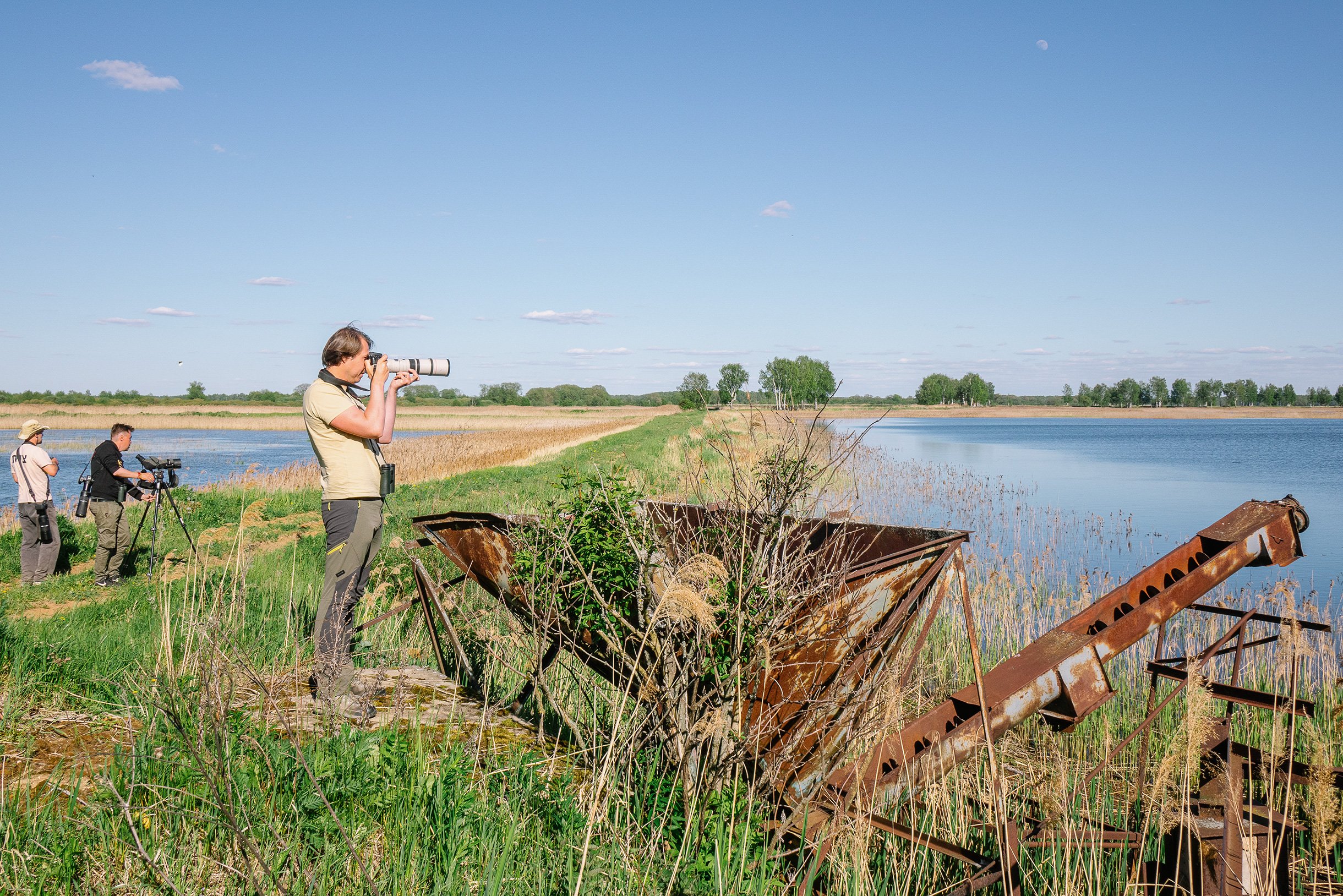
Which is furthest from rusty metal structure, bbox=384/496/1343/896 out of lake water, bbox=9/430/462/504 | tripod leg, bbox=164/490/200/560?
lake water, bbox=9/430/462/504

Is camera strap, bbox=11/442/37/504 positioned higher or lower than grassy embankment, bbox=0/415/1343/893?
higher

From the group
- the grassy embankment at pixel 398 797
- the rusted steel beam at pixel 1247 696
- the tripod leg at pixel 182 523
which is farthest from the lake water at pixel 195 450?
the rusted steel beam at pixel 1247 696

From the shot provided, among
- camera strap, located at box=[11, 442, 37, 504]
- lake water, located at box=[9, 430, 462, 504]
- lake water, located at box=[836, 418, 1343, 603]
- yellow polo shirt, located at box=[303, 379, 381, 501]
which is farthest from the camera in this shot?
lake water, located at box=[9, 430, 462, 504]

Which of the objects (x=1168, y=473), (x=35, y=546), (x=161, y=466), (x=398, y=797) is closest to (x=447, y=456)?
(x=35, y=546)

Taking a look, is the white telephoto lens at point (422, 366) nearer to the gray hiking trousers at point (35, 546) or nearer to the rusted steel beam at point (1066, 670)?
the rusted steel beam at point (1066, 670)

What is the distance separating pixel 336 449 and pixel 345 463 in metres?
0.08

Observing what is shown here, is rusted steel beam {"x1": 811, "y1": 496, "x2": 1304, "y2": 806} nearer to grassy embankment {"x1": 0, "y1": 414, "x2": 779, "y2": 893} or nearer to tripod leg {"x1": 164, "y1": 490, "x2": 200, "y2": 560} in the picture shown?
grassy embankment {"x1": 0, "y1": 414, "x2": 779, "y2": 893}

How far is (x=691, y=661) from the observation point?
106 inches

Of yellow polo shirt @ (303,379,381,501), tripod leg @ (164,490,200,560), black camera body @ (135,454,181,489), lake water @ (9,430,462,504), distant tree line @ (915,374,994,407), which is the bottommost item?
lake water @ (9,430,462,504)

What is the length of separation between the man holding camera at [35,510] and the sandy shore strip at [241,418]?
39.2m

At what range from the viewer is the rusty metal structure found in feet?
8.96

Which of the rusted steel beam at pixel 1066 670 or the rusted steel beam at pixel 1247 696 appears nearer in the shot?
the rusted steel beam at pixel 1066 670

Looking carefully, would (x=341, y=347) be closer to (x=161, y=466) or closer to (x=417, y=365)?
(x=417, y=365)

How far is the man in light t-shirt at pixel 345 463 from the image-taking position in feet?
12.3
